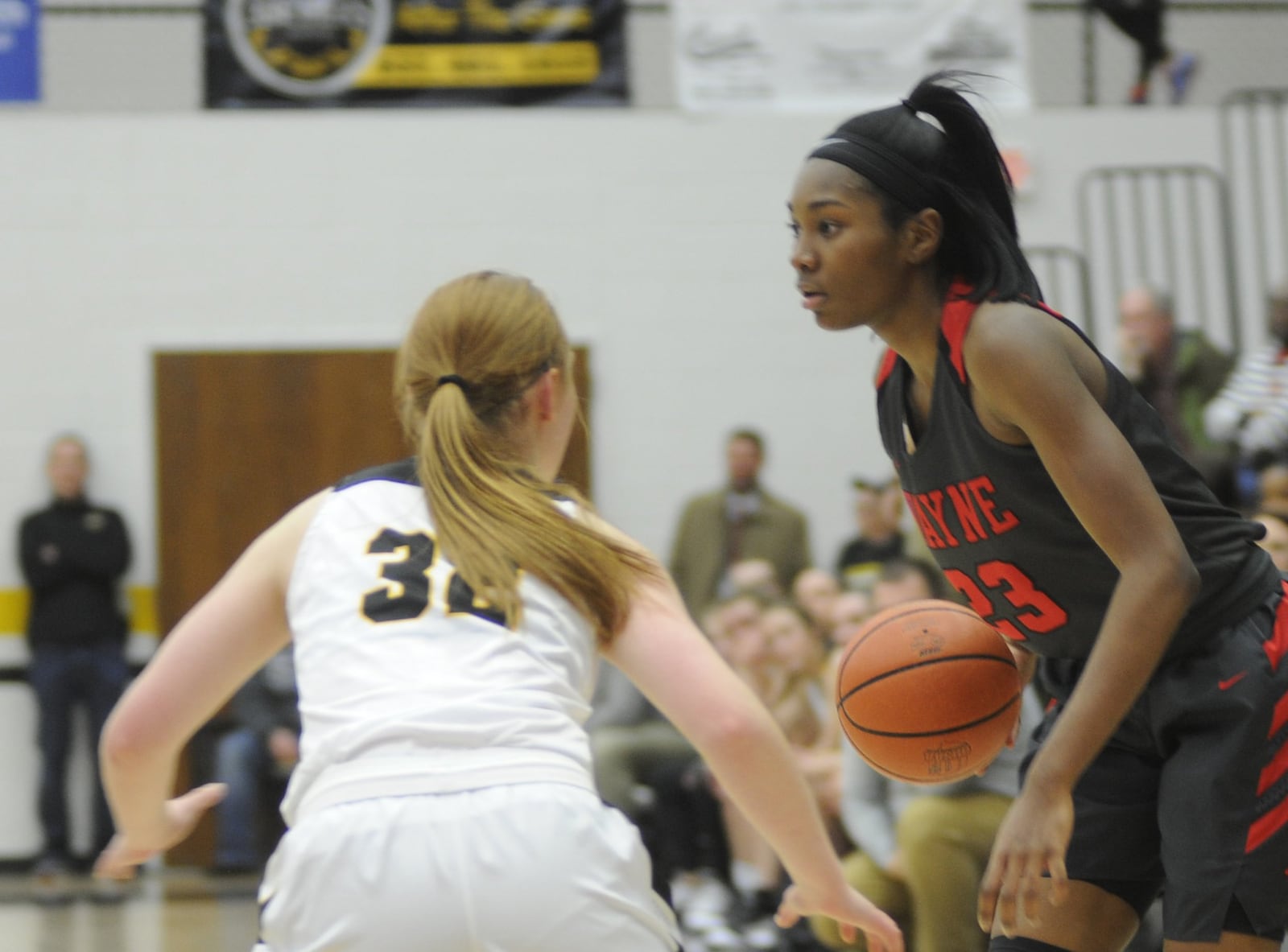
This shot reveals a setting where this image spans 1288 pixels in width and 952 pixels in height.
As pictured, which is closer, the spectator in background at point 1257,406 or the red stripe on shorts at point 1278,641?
the red stripe on shorts at point 1278,641

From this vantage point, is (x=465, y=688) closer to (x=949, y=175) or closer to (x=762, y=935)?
(x=949, y=175)

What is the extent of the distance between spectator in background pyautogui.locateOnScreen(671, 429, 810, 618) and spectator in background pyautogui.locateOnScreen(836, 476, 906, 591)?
533mm

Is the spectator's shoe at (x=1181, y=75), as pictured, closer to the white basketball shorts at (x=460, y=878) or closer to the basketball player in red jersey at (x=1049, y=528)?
the basketball player in red jersey at (x=1049, y=528)

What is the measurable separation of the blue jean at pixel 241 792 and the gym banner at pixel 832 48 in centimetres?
383

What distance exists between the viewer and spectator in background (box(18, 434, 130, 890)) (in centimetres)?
767

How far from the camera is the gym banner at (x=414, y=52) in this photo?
26.4 feet

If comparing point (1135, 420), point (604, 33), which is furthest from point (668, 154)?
point (1135, 420)

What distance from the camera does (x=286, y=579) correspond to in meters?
1.94

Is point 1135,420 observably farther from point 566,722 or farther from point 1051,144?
point 1051,144

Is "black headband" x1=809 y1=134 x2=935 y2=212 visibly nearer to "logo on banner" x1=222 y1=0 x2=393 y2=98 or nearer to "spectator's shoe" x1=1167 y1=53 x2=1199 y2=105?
"logo on banner" x1=222 y1=0 x2=393 y2=98

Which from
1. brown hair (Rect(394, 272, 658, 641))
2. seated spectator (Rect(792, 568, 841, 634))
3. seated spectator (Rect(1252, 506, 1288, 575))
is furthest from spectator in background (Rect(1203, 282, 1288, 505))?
brown hair (Rect(394, 272, 658, 641))

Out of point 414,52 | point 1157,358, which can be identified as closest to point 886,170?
point 1157,358

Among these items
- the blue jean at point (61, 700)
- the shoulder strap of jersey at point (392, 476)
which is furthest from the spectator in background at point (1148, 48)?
the shoulder strap of jersey at point (392, 476)

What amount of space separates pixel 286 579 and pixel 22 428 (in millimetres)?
6664
